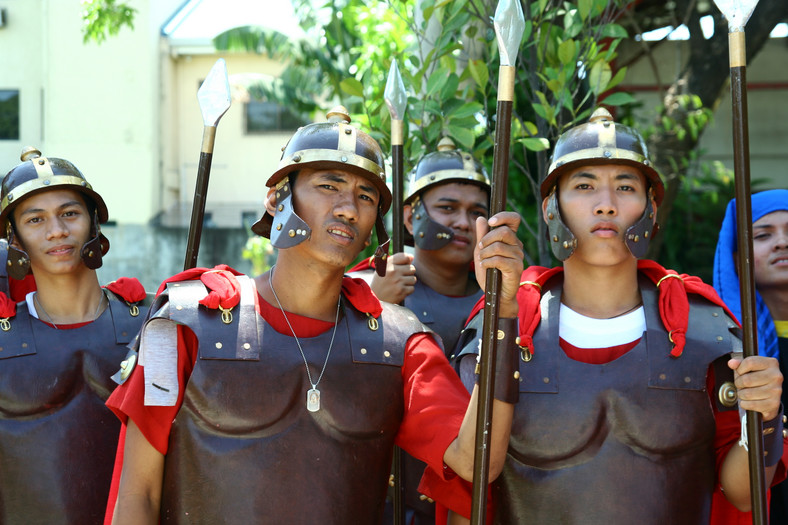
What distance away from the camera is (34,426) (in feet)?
11.3

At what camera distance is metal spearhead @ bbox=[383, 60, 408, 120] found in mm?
3547

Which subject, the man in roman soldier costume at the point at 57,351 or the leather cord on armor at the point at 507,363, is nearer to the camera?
the leather cord on armor at the point at 507,363

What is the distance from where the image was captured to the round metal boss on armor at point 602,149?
9.62ft

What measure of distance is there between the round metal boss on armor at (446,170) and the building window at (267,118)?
13.7 m

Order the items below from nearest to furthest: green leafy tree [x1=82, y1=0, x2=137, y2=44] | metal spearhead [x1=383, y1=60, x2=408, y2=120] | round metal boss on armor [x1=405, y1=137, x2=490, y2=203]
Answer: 1. metal spearhead [x1=383, y1=60, x2=408, y2=120]
2. round metal boss on armor [x1=405, y1=137, x2=490, y2=203]
3. green leafy tree [x1=82, y1=0, x2=137, y2=44]

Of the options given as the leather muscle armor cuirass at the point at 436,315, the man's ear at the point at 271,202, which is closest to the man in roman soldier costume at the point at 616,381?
the man's ear at the point at 271,202

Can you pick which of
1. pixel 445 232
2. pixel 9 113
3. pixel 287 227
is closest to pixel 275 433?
pixel 287 227

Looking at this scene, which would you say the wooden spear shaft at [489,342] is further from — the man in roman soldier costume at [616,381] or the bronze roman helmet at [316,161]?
the bronze roman helmet at [316,161]

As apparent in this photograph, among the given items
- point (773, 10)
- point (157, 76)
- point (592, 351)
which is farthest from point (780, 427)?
point (157, 76)

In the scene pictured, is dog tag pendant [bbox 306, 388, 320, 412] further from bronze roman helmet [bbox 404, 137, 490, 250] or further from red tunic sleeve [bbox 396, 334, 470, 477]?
bronze roman helmet [bbox 404, 137, 490, 250]

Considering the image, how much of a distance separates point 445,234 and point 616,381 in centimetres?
164

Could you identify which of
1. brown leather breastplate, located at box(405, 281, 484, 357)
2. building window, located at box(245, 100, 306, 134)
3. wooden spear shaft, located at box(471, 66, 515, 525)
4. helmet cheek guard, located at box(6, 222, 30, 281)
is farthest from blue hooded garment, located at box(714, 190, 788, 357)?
building window, located at box(245, 100, 306, 134)

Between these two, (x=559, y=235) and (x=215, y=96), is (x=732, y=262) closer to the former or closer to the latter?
(x=559, y=235)

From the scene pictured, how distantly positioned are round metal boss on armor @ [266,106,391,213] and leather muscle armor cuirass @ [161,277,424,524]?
467mm
